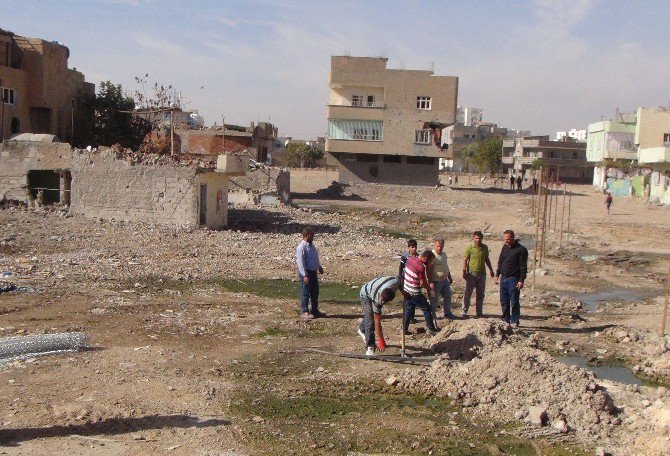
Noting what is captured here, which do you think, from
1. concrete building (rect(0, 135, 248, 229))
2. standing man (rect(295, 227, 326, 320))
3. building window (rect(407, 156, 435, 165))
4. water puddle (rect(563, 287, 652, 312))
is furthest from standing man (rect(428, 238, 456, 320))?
building window (rect(407, 156, 435, 165))

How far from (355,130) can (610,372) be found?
146 ft

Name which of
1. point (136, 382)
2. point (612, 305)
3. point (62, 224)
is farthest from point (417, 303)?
point (62, 224)

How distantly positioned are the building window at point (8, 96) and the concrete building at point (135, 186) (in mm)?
10183

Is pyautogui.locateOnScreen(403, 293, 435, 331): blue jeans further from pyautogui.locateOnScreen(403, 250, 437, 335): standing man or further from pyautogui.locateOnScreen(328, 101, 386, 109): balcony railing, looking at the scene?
pyautogui.locateOnScreen(328, 101, 386, 109): balcony railing

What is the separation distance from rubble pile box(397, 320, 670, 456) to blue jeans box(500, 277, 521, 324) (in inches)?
73.3

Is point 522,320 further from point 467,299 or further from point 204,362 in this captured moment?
point 204,362

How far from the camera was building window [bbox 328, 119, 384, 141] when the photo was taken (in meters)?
52.6

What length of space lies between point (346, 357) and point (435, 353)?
1.16 meters

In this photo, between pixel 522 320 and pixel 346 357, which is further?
pixel 522 320

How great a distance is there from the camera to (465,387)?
317 inches

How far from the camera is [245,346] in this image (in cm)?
980

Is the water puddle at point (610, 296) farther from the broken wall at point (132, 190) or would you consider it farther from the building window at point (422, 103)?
the building window at point (422, 103)

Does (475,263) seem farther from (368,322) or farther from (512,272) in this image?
Result: (368,322)

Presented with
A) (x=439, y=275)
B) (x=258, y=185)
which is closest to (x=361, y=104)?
(x=258, y=185)
